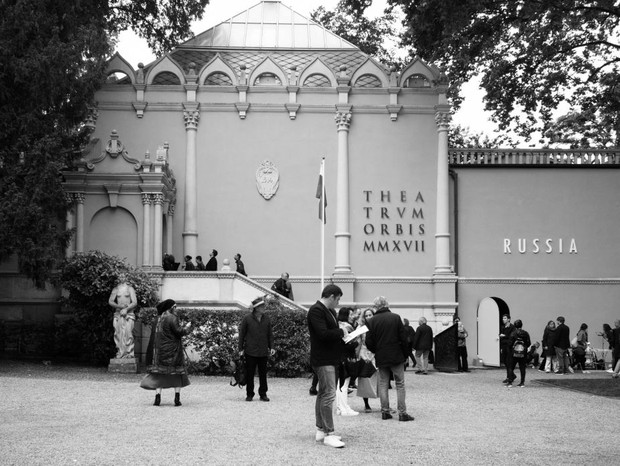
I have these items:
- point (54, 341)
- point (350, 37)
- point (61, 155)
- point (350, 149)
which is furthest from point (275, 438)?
point (350, 37)

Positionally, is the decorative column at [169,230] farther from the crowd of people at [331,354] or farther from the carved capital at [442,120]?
the crowd of people at [331,354]

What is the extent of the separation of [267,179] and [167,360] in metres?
17.6

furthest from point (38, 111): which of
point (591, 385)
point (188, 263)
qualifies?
point (591, 385)

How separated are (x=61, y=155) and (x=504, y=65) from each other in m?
13.9

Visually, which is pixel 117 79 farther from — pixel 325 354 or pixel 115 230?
pixel 325 354

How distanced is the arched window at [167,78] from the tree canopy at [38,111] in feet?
21.3

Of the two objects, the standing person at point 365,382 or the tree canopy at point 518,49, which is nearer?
the standing person at point 365,382

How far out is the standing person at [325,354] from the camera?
12.0 metres

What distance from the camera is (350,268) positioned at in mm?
33000

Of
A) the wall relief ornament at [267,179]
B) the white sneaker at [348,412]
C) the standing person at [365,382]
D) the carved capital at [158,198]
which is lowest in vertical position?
the white sneaker at [348,412]

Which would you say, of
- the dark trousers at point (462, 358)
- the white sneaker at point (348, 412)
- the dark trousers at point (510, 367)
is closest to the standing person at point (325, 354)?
the white sneaker at point (348, 412)

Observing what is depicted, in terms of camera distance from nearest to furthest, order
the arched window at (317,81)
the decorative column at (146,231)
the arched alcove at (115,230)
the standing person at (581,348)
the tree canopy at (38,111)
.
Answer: the tree canopy at (38,111), the decorative column at (146,231), the arched alcove at (115,230), the standing person at (581,348), the arched window at (317,81)

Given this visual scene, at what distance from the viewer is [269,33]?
126 ft

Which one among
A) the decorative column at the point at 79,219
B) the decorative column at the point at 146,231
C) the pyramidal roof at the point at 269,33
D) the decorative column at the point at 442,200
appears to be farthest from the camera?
the pyramidal roof at the point at 269,33
